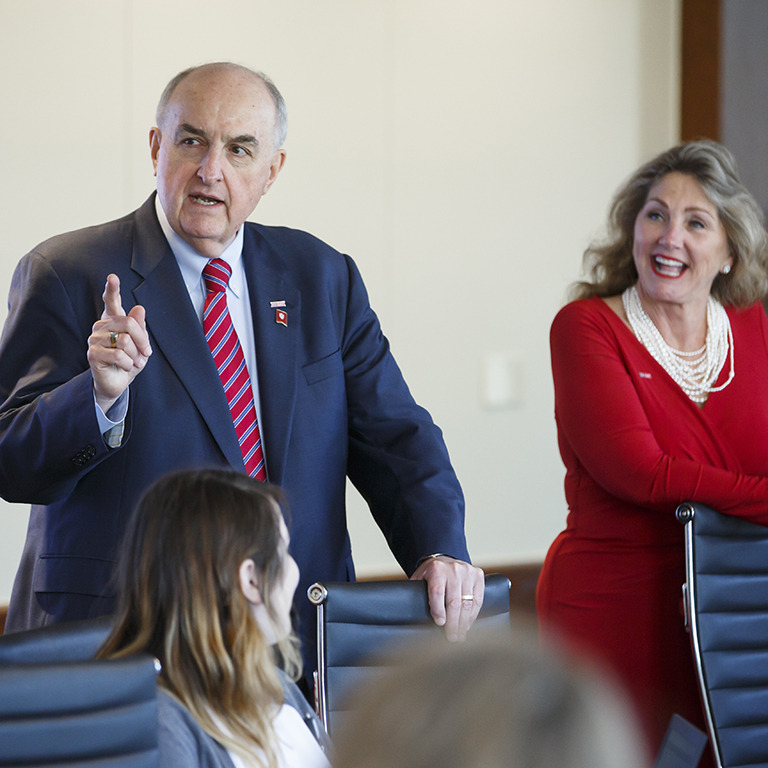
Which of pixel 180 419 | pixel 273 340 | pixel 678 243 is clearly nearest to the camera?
pixel 180 419

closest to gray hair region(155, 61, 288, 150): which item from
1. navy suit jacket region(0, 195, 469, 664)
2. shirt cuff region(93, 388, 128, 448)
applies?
navy suit jacket region(0, 195, 469, 664)

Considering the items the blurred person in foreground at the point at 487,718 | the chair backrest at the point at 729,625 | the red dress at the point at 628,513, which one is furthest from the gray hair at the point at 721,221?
the blurred person in foreground at the point at 487,718

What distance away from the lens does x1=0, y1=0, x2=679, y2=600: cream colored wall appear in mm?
3549

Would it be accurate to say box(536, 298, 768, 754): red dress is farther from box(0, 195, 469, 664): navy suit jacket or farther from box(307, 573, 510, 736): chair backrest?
box(307, 573, 510, 736): chair backrest

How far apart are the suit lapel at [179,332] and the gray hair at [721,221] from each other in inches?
51.9

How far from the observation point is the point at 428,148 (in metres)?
4.32

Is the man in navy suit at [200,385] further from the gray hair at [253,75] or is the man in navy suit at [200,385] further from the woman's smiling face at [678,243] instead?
the woman's smiling face at [678,243]

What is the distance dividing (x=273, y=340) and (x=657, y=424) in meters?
1.09

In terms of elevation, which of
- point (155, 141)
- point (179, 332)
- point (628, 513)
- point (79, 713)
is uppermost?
point (155, 141)

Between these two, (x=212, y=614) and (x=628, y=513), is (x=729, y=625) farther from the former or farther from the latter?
(x=212, y=614)

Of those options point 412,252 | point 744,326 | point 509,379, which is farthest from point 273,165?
point 509,379

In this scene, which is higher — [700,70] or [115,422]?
[700,70]

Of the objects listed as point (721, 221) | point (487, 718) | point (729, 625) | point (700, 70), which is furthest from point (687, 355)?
point (700, 70)

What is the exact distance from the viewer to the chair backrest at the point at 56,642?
1564 mm
